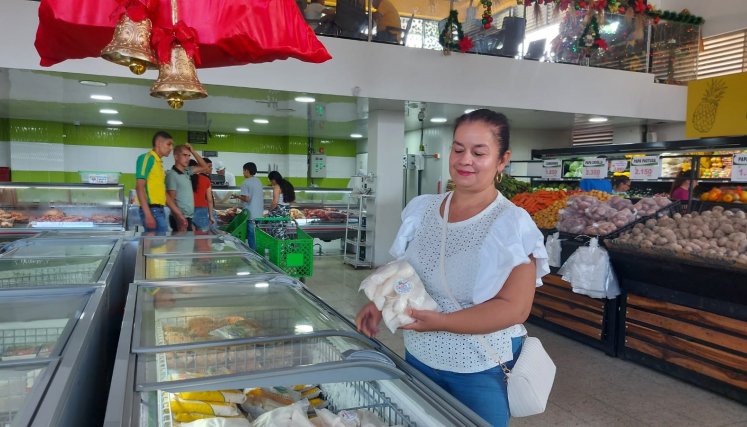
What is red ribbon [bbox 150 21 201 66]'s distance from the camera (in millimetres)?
2080

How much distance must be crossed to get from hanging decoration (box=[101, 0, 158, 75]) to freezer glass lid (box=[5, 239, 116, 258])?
1479 millimetres

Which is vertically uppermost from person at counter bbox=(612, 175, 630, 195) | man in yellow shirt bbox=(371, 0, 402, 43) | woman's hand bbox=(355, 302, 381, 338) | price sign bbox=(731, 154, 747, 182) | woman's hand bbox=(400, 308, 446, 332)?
man in yellow shirt bbox=(371, 0, 402, 43)

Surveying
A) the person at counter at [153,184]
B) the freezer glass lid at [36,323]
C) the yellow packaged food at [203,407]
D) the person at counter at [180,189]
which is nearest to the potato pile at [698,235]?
the yellow packaged food at [203,407]

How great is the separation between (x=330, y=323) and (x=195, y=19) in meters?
1.80

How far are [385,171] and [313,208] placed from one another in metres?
1.78

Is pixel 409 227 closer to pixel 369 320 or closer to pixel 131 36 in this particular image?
pixel 369 320

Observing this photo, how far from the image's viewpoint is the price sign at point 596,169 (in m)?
6.09

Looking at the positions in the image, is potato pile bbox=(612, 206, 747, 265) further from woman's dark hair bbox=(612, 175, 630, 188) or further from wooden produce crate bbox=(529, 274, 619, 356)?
woman's dark hair bbox=(612, 175, 630, 188)

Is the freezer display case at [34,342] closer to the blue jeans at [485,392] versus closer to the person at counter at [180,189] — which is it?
the blue jeans at [485,392]

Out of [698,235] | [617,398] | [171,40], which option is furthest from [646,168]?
[171,40]

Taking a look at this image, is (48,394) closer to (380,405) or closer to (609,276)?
(380,405)

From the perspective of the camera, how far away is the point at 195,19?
2572mm

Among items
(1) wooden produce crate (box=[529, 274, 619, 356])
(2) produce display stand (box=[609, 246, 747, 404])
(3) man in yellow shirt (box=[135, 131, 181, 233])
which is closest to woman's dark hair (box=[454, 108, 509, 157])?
A: (2) produce display stand (box=[609, 246, 747, 404])

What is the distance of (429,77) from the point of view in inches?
285
